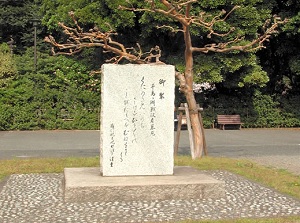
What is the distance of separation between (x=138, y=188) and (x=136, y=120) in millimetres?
1325

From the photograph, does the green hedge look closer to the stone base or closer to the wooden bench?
the wooden bench

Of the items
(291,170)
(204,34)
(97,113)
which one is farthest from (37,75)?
(291,170)

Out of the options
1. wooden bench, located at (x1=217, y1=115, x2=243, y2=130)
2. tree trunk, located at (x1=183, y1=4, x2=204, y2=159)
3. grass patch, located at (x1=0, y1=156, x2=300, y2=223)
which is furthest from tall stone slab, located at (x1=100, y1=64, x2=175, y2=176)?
wooden bench, located at (x1=217, y1=115, x2=243, y2=130)

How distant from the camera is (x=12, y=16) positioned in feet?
109

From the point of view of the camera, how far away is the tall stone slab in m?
8.27

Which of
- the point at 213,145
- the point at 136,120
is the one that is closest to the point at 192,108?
the point at 136,120

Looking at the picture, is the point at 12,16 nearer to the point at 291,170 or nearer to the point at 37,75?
the point at 37,75

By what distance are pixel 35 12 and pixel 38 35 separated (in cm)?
153

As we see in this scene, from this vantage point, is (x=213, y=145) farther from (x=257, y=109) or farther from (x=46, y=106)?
(x=46, y=106)

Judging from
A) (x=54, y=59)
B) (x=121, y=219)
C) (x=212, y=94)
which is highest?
(x=54, y=59)

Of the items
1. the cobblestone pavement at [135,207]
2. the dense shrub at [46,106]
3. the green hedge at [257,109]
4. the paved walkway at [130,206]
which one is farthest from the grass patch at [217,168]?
the green hedge at [257,109]

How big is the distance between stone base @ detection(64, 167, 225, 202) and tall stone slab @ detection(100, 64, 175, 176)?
29cm

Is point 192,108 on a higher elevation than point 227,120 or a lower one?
higher

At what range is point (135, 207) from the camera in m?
7.03
